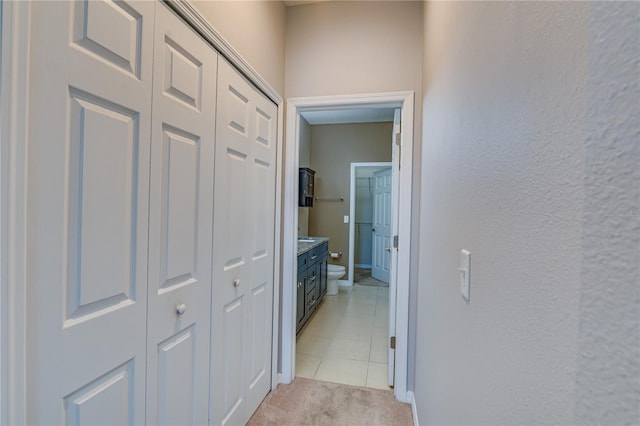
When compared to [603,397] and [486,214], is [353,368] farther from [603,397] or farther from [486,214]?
[603,397]

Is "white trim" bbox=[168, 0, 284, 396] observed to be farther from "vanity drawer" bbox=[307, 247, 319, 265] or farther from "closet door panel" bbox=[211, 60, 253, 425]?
"vanity drawer" bbox=[307, 247, 319, 265]

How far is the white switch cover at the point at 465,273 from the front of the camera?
0.79 metres

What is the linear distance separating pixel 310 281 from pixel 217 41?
8.08 ft

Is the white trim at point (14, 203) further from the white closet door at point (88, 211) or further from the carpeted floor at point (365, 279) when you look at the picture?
the carpeted floor at point (365, 279)

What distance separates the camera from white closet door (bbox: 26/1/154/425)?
2.21ft

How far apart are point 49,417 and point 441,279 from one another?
1.27 metres

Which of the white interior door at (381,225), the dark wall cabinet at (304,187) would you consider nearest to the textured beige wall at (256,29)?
the dark wall cabinet at (304,187)

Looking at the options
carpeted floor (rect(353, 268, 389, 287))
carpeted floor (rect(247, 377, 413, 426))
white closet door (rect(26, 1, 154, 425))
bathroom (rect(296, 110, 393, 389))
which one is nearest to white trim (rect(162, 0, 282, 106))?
white closet door (rect(26, 1, 154, 425))

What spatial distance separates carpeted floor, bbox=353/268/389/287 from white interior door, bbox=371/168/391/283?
4.0 inches

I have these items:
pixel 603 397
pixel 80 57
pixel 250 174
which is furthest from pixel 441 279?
pixel 80 57

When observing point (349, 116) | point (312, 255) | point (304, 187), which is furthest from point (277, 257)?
point (349, 116)

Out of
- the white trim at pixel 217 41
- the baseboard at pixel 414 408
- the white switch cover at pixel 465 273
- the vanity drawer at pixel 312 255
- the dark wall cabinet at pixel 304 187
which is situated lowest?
the baseboard at pixel 414 408

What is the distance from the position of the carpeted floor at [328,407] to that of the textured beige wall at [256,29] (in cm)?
208

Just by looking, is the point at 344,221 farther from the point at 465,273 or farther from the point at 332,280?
the point at 465,273
